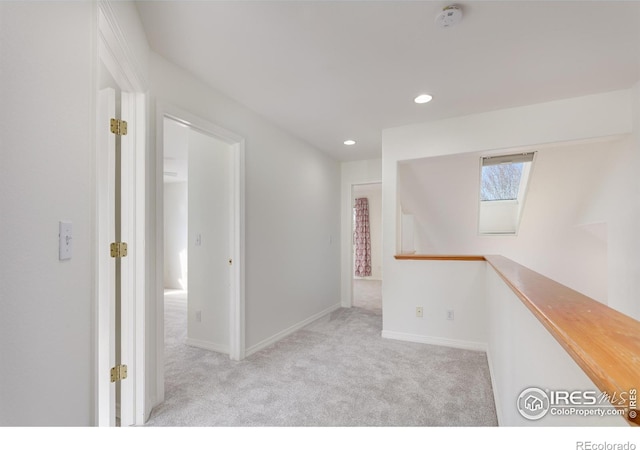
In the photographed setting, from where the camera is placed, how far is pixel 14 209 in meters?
0.68

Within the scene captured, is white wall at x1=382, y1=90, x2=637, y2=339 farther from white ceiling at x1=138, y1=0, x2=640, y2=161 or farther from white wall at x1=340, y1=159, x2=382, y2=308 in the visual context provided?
white wall at x1=340, y1=159, x2=382, y2=308

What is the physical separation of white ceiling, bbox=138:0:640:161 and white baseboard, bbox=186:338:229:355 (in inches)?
95.2

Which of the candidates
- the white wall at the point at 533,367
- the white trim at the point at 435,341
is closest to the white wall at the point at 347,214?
the white trim at the point at 435,341

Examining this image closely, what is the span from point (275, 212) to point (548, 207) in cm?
361

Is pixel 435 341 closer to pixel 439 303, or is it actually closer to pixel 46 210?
pixel 439 303

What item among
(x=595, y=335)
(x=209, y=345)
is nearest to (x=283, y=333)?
(x=209, y=345)

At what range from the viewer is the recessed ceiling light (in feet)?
8.54

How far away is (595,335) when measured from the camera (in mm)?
625

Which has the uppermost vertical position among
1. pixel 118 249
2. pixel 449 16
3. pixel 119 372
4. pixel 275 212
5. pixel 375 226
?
pixel 449 16

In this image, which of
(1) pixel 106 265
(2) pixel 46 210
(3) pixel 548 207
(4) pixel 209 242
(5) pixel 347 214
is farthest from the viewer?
(5) pixel 347 214

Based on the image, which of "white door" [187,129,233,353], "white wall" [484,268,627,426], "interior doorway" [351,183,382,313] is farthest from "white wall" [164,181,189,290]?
"white wall" [484,268,627,426]

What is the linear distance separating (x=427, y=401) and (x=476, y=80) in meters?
2.45

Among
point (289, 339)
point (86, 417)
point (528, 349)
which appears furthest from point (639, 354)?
point (289, 339)

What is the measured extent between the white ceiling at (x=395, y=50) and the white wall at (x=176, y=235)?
454cm
